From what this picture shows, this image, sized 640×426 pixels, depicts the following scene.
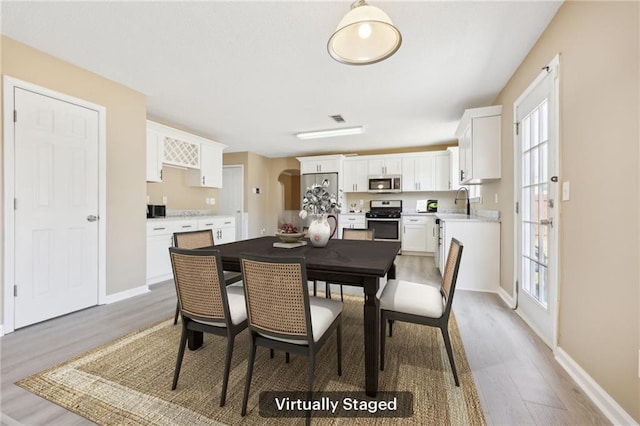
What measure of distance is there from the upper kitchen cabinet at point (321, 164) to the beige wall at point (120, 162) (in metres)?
3.72

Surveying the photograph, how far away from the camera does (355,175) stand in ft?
20.8

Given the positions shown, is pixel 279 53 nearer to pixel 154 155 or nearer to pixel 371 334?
pixel 371 334

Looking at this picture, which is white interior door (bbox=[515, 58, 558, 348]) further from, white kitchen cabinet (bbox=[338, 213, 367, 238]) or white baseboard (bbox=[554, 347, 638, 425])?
white kitchen cabinet (bbox=[338, 213, 367, 238])

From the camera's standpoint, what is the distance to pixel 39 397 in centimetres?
146

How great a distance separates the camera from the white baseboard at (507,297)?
271 cm

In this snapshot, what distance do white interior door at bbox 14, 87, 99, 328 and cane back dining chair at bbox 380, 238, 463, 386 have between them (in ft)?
9.64

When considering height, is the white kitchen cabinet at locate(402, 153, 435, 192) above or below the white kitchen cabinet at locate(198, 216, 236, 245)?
above

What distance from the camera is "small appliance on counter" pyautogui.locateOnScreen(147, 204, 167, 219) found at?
4.04m

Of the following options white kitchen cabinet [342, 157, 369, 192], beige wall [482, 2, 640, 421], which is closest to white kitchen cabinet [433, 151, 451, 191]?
white kitchen cabinet [342, 157, 369, 192]

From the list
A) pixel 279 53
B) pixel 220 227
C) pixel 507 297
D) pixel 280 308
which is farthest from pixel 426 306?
pixel 220 227

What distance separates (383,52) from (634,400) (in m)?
2.14

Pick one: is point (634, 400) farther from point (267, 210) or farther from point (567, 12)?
point (267, 210)

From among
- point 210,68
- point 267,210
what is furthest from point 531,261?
point 267,210

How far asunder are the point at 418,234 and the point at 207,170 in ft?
14.3
